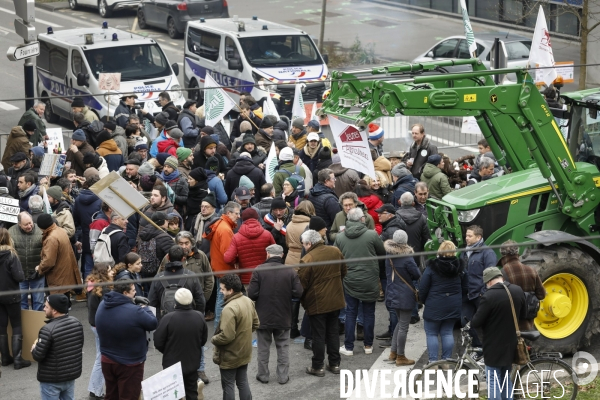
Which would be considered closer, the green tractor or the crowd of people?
the crowd of people

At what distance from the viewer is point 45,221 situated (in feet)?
40.7

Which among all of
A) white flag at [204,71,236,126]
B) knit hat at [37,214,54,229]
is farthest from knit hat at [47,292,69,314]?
white flag at [204,71,236,126]

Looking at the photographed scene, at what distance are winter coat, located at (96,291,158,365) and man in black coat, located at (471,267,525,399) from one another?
10.4 feet

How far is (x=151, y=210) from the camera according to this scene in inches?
521

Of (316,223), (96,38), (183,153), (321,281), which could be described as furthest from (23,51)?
(321,281)

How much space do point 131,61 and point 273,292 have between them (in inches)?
495

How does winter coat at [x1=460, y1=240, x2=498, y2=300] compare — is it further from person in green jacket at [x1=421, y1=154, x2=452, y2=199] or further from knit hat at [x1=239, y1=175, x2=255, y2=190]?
knit hat at [x1=239, y1=175, x2=255, y2=190]

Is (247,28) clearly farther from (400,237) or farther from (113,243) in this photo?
(400,237)

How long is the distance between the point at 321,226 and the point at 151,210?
8.00 feet

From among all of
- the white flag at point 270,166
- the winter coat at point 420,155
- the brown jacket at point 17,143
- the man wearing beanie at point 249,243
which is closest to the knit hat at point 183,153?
the white flag at point 270,166

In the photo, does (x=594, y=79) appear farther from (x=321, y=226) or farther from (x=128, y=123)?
(x=321, y=226)

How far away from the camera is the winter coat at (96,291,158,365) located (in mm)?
10172

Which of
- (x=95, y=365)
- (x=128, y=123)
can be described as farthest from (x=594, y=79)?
(x=95, y=365)

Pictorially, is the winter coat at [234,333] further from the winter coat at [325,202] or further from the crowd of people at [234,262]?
the winter coat at [325,202]
